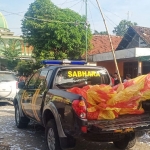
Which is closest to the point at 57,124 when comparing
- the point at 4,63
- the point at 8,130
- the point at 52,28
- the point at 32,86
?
the point at 32,86

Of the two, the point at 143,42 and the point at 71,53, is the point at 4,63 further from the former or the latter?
the point at 143,42

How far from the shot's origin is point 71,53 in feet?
70.2

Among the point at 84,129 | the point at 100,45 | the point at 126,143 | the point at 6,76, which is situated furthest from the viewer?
the point at 100,45

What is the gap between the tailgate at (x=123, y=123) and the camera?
3623 mm

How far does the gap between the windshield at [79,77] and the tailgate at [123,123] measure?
4.63ft

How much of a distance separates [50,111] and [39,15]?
60.5ft

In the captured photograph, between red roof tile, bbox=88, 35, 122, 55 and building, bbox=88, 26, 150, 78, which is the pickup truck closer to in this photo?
building, bbox=88, 26, 150, 78

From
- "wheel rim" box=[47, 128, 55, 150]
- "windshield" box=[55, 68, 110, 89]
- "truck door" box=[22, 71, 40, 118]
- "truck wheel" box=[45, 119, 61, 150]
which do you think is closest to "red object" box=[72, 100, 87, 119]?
"truck wheel" box=[45, 119, 61, 150]

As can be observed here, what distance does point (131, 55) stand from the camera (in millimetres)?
16297

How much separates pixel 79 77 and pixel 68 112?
1506 millimetres

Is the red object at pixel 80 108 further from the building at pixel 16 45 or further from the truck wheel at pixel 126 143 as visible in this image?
the building at pixel 16 45

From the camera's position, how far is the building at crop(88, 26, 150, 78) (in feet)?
54.2

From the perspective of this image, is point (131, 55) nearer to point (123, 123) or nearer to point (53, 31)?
point (53, 31)

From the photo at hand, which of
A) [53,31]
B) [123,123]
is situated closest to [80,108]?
[123,123]
